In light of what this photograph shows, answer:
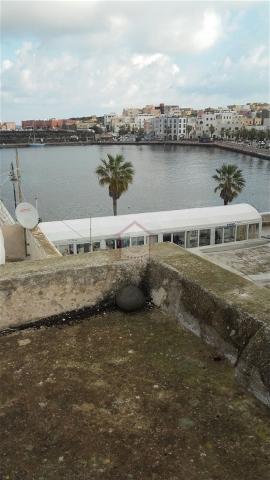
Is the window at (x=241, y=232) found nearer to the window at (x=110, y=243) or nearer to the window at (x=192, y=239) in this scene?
the window at (x=192, y=239)

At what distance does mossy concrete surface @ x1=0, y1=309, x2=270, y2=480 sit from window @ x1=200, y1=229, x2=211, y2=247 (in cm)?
1997

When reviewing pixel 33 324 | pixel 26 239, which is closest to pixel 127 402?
pixel 33 324

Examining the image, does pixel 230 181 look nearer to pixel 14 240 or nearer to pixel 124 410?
pixel 14 240

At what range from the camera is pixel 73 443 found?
16.2 feet

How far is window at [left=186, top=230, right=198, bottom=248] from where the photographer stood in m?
26.5

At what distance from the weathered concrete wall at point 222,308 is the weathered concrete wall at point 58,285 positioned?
0.79m

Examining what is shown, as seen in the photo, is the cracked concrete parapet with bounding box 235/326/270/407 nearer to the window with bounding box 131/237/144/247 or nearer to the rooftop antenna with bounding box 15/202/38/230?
the rooftop antenna with bounding box 15/202/38/230

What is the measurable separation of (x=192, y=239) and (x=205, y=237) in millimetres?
1060

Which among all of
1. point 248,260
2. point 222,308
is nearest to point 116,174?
point 248,260

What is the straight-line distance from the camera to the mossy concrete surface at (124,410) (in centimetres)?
462

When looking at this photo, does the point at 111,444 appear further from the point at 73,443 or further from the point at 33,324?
the point at 33,324

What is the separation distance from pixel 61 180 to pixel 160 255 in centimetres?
8556

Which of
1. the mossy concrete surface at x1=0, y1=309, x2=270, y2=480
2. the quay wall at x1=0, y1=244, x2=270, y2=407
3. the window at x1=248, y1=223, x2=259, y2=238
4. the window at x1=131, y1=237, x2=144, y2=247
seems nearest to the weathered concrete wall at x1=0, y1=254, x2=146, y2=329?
the quay wall at x1=0, y1=244, x2=270, y2=407

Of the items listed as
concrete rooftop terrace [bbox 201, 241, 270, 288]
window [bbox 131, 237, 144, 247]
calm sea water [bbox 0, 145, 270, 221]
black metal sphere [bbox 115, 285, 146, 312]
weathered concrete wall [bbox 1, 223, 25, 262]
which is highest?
black metal sphere [bbox 115, 285, 146, 312]
